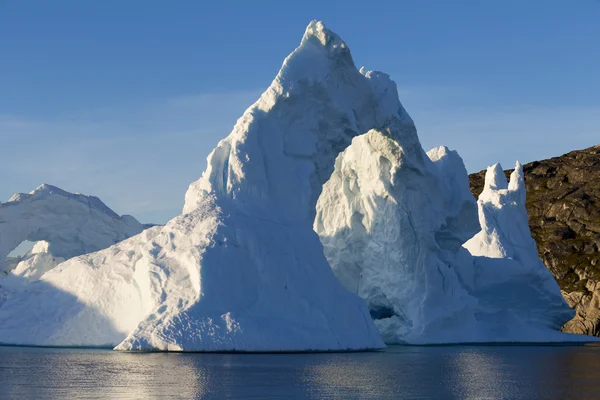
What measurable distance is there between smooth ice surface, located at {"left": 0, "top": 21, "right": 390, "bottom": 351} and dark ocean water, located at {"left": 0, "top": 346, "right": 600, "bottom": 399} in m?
1.11

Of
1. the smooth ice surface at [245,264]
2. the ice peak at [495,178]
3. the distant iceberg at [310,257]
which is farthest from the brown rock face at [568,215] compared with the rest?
the smooth ice surface at [245,264]

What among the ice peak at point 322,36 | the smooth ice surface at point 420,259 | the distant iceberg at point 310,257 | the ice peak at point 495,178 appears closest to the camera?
the distant iceberg at point 310,257

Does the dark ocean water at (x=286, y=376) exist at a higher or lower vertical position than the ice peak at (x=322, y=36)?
lower

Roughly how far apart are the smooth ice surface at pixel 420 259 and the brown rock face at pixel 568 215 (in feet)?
137

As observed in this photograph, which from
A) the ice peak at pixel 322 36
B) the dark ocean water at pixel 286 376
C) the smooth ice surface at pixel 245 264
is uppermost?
the ice peak at pixel 322 36

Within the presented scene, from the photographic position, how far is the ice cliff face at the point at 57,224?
46.2 meters

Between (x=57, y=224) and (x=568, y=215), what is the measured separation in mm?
76924

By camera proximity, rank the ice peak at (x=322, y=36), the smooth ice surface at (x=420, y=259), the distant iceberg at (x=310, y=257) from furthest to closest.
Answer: the smooth ice surface at (x=420, y=259), the ice peak at (x=322, y=36), the distant iceberg at (x=310, y=257)

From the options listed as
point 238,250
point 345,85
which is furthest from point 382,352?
point 345,85

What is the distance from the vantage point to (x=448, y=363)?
29797 millimetres

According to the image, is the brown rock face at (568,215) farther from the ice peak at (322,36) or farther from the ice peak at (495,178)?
the ice peak at (322,36)

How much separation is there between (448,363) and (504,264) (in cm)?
1871

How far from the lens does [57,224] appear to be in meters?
47.6

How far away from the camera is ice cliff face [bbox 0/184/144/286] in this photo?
152 feet
